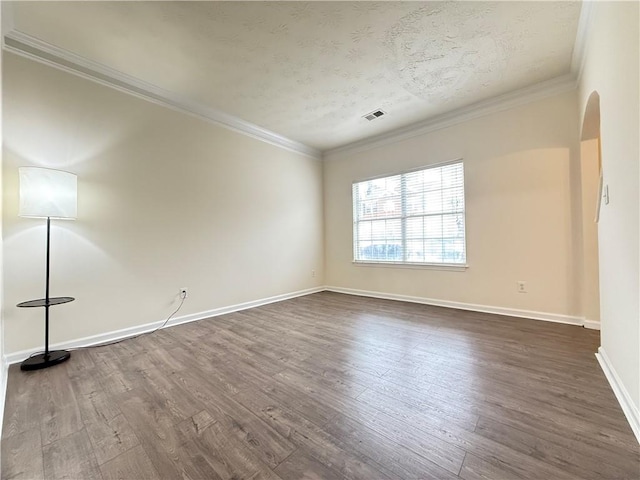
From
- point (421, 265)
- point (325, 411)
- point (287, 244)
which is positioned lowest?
point (325, 411)

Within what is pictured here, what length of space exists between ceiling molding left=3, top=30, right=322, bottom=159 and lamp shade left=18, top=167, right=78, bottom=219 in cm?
115

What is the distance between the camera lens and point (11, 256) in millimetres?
2197

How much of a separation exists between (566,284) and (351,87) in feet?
10.9

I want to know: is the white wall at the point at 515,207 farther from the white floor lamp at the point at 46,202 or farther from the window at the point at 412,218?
the white floor lamp at the point at 46,202

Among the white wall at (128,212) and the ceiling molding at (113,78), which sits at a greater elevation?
the ceiling molding at (113,78)

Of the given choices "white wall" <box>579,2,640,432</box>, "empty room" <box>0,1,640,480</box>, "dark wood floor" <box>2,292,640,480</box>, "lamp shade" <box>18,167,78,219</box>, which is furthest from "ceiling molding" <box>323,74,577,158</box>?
"lamp shade" <box>18,167,78,219</box>

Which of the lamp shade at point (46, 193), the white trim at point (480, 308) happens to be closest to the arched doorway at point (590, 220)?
the white trim at point (480, 308)

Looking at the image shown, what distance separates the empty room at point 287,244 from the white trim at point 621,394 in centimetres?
2

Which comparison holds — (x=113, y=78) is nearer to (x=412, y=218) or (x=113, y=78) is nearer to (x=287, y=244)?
(x=287, y=244)

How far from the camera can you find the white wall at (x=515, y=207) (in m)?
Answer: 3.01

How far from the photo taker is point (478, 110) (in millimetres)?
3545

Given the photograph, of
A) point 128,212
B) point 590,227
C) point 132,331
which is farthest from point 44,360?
point 590,227

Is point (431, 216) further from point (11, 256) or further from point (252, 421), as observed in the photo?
point (11, 256)

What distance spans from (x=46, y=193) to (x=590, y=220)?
5.10 metres
